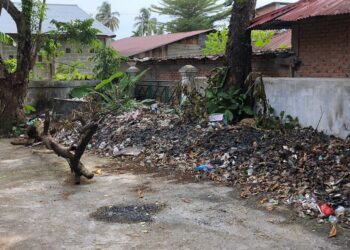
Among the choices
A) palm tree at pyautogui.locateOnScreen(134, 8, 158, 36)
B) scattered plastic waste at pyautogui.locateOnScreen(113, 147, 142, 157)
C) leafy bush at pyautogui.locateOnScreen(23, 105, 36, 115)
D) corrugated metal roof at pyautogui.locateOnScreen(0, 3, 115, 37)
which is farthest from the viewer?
palm tree at pyautogui.locateOnScreen(134, 8, 158, 36)

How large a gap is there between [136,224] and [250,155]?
2.80 m

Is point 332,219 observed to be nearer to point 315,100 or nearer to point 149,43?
point 315,100

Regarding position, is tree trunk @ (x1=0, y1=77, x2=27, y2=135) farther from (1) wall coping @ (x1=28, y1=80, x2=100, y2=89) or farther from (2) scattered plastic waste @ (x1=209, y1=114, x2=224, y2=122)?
(2) scattered plastic waste @ (x1=209, y1=114, x2=224, y2=122)

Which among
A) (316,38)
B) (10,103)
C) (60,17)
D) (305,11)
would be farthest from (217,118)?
(60,17)

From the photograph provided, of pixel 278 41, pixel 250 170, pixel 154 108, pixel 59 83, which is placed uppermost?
pixel 278 41

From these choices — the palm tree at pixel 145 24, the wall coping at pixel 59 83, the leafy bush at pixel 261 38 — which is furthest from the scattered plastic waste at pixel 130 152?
the palm tree at pixel 145 24

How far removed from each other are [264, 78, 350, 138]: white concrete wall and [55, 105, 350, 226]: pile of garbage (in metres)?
0.24

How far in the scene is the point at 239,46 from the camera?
31.6 ft

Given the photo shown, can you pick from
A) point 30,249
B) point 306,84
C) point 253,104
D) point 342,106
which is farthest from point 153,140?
point 30,249

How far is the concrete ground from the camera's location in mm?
4488

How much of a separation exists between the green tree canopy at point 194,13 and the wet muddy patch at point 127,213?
33.0m

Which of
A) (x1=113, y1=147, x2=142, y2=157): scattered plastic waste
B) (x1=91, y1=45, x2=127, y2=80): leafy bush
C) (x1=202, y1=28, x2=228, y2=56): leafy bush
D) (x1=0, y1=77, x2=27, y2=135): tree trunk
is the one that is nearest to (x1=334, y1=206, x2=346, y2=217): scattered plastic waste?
(x1=113, y1=147, x2=142, y2=157): scattered plastic waste

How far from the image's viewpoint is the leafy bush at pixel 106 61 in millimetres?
15320

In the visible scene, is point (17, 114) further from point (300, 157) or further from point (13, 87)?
point (300, 157)
